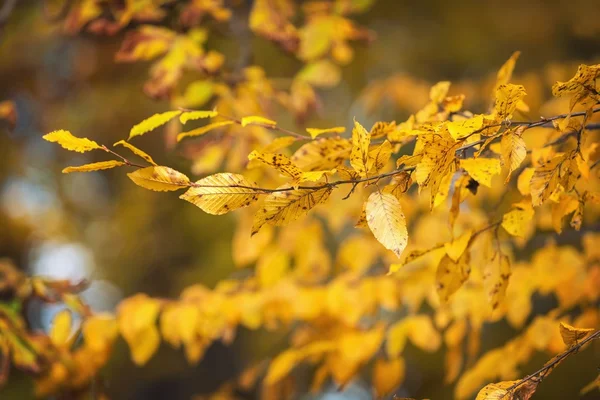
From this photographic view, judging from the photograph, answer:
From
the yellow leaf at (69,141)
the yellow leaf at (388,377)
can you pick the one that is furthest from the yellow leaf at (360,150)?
the yellow leaf at (388,377)

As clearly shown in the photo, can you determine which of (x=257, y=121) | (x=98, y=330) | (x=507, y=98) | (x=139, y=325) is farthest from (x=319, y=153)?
(x=98, y=330)

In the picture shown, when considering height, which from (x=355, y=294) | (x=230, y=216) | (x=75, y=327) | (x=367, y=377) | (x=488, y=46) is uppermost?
(x=75, y=327)

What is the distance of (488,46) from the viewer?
3.60 meters

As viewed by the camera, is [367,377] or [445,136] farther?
[367,377]

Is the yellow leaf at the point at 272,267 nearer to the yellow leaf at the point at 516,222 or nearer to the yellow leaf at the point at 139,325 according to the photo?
the yellow leaf at the point at 139,325

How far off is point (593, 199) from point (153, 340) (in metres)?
1.15

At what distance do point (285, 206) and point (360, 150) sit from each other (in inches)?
4.9

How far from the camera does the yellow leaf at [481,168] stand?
67cm

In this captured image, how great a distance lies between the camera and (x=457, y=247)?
2.88ft

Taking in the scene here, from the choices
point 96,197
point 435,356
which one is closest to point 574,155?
point 435,356

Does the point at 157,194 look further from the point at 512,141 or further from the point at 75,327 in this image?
the point at 512,141

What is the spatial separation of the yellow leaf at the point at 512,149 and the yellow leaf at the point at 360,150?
0.19 metres

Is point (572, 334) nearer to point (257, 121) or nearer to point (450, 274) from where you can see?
point (450, 274)

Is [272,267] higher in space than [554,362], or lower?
lower
